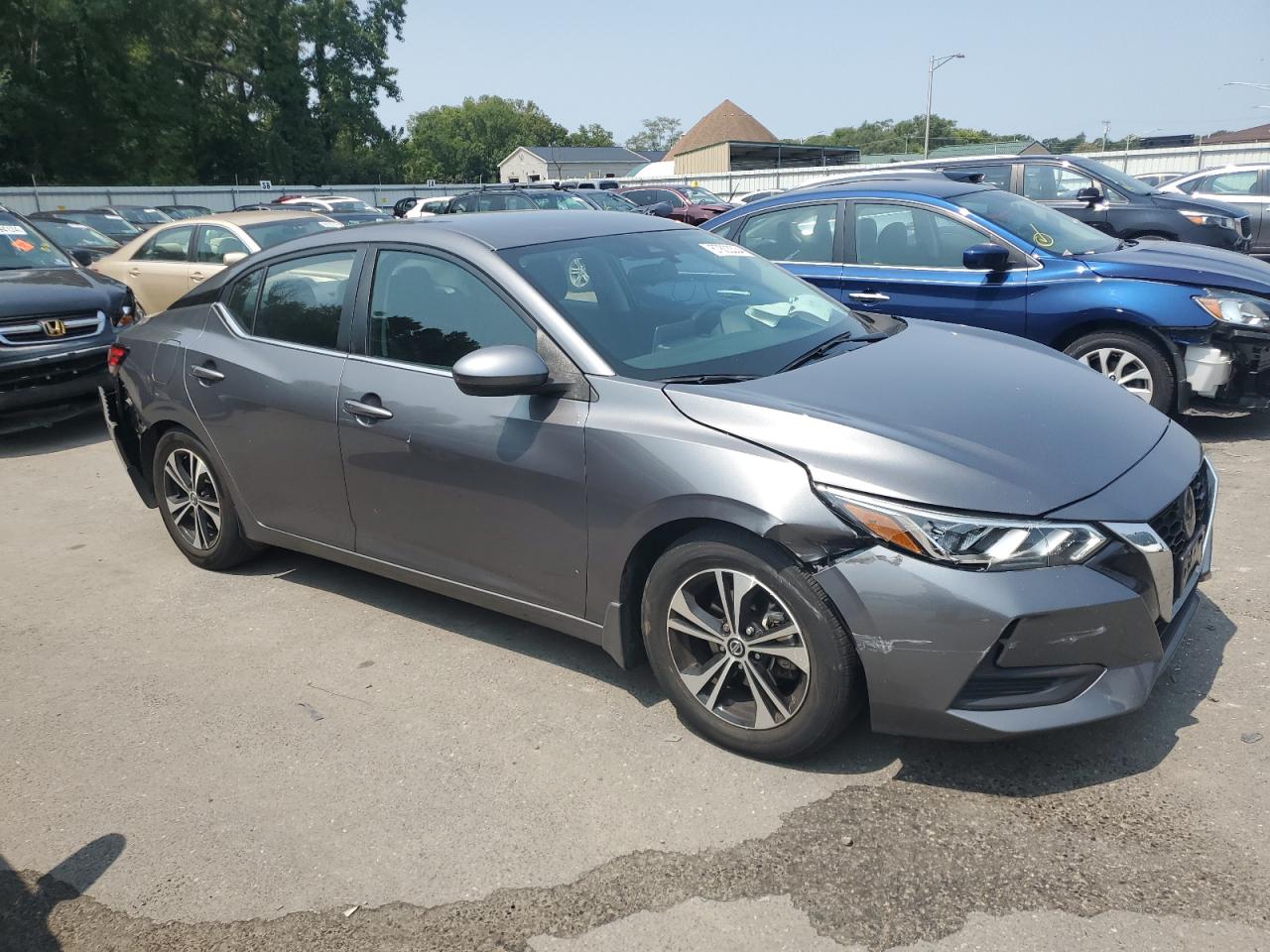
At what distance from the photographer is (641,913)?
2525mm

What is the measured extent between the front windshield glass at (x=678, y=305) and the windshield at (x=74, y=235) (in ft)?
40.2

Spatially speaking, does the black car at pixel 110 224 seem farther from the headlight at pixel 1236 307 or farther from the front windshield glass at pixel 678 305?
the headlight at pixel 1236 307

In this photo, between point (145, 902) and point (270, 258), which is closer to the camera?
point (145, 902)

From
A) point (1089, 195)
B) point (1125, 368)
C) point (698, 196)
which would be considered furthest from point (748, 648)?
point (698, 196)

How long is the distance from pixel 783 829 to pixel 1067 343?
484 centimetres

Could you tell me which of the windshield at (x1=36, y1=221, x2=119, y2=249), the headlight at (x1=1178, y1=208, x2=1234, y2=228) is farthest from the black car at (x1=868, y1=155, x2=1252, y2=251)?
the windshield at (x1=36, y1=221, x2=119, y2=249)

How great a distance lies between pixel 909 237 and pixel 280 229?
6.72m

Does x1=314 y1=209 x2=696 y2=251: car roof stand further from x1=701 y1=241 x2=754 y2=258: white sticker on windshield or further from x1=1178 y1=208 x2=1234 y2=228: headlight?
x1=1178 y1=208 x2=1234 y2=228: headlight

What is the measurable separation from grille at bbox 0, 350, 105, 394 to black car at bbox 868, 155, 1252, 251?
29.3 feet

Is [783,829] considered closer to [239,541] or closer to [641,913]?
[641,913]

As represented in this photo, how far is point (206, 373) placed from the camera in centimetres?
455

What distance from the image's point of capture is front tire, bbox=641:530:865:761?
9.40 feet

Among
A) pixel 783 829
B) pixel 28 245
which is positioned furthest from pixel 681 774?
pixel 28 245

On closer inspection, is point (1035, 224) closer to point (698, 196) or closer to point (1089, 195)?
point (1089, 195)
